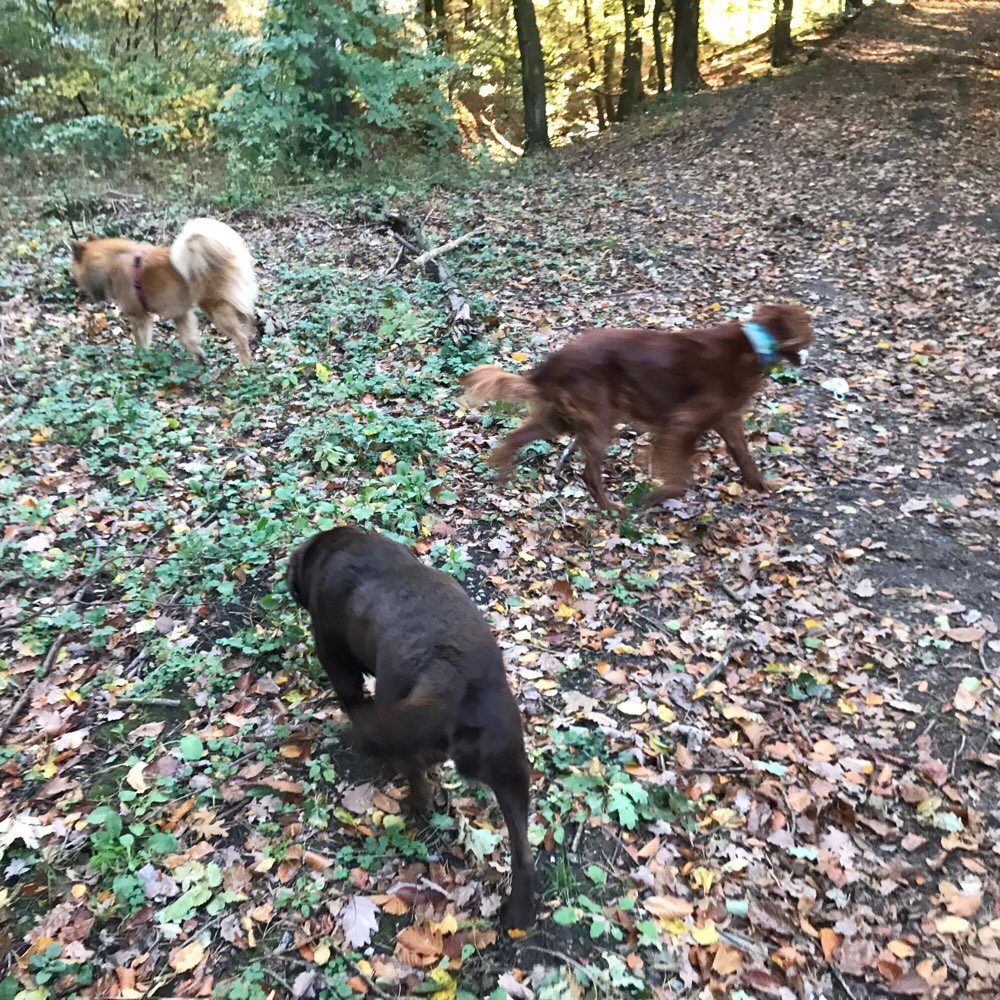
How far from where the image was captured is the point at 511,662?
473 centimetres

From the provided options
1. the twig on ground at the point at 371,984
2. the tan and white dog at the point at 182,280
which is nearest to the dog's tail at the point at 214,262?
the tan and white dog at the point at 182,280

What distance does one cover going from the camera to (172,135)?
14.3 m

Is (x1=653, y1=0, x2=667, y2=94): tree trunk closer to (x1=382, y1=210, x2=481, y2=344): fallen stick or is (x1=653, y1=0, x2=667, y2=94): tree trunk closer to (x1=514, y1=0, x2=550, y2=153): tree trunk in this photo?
(x1=514, y1=0, x2=550, y2=153): tree trunk

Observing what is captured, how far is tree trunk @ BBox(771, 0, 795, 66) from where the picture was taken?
21172 mm

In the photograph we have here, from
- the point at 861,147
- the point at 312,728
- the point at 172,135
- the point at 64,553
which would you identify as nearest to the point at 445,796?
the point at 312,728

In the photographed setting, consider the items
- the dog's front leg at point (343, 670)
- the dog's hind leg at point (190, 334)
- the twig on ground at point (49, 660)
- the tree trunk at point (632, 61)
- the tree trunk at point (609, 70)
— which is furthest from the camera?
the tree trunk at point (609, 70)

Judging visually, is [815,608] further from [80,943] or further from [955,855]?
[80,943]

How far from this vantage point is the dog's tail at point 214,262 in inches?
297

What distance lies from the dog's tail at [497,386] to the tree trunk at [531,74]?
49.2 feet

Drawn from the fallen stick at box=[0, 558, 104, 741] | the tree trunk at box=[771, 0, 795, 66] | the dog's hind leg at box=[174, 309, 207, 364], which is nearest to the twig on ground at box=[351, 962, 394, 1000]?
the fallen stick at box=[0, 558, 104, 741]

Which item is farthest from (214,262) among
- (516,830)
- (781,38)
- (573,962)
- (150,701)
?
(781,38)

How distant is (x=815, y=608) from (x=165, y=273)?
6.75 meters

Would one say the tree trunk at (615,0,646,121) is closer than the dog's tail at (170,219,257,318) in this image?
No

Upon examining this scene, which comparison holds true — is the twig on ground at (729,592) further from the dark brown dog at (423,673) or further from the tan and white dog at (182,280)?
the tan and white dog at (182,280)
